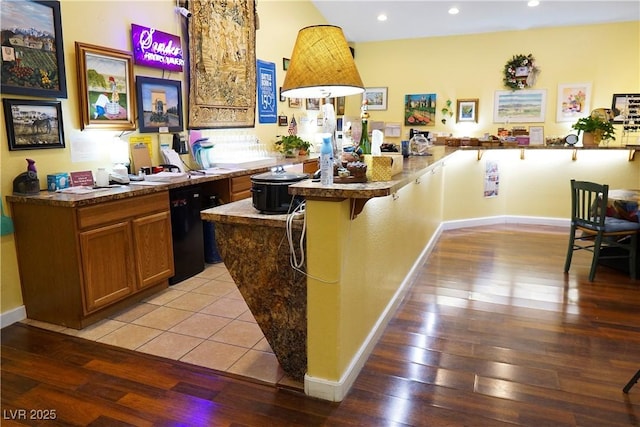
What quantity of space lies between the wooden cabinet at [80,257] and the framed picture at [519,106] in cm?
553

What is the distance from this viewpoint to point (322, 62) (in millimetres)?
2113

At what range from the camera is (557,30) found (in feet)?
20.8

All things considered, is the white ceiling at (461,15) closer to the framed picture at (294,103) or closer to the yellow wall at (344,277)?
the framed picture at (294,103)

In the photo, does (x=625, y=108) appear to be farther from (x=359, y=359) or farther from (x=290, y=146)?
(x=359, y=359)

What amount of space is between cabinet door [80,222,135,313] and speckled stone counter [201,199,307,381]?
3.65 ft

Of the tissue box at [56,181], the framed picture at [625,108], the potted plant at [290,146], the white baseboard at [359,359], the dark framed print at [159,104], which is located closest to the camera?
the white baseboard at [359,359]

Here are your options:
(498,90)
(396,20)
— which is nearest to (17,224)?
(396,20)

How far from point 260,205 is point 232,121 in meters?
3.01

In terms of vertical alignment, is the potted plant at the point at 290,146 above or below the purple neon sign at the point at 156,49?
below

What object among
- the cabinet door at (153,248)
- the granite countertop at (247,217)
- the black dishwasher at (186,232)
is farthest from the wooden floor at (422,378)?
the black dishwasher at (186,232)

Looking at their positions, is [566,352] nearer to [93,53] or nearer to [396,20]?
[93,53]

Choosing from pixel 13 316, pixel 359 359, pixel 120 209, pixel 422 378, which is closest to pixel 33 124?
pixel 120 209

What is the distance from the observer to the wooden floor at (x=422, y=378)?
80.8 inches

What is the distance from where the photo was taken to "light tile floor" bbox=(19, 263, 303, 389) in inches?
99.1
